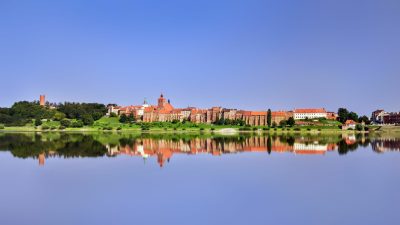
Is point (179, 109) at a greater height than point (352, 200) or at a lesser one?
greater

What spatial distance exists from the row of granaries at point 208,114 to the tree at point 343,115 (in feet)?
21.2

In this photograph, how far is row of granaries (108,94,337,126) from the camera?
94688 millimetres

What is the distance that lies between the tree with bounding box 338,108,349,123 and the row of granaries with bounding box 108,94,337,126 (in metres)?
6.46

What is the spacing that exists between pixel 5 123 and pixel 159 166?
258 ft

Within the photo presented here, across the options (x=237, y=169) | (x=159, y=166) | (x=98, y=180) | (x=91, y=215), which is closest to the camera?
(x=91, y=215)

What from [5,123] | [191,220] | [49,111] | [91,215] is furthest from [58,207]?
[49,111]

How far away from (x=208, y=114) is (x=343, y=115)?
29478 mm

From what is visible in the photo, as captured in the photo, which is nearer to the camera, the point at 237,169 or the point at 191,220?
the point at 191,220

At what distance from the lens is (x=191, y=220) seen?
1154 centimetres

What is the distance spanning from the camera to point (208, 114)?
9831 centimetres

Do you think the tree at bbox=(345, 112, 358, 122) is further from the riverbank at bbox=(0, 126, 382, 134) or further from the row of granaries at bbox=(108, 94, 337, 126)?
the riverbank at bbox=(0, 126, 382, 134)

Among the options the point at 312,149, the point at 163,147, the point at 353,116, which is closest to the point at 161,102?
the point at 353,116

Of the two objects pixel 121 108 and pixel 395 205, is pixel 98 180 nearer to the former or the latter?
pixel 395 205

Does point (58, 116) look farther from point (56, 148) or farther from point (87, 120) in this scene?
point (56, 148)
